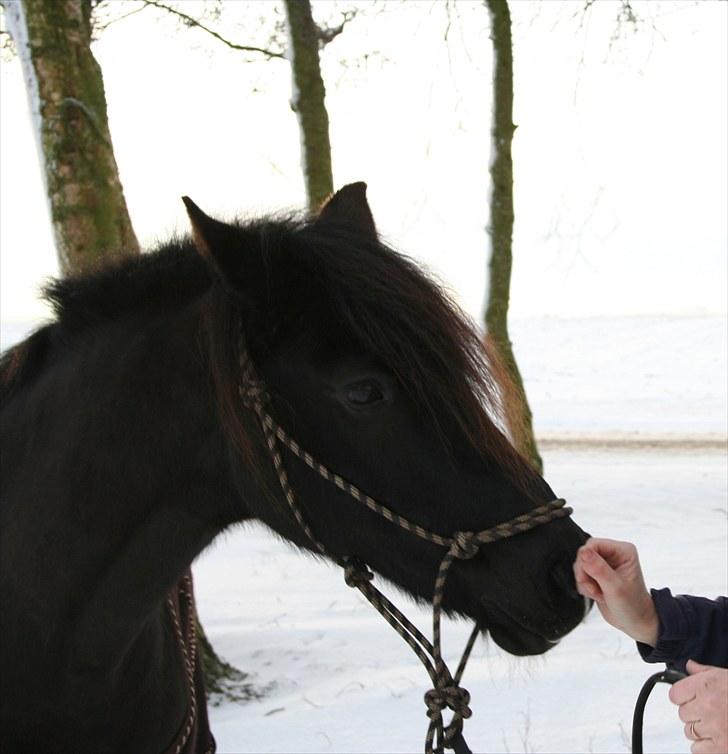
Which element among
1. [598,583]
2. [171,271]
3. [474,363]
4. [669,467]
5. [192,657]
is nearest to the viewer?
[598,583]

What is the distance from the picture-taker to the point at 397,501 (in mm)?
1935

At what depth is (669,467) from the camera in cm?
1152

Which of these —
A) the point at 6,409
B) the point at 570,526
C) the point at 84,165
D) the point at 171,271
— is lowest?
the point at 570,526

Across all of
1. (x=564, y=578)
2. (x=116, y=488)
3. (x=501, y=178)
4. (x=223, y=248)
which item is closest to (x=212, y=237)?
(x=223, y=248)

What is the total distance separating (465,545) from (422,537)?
0.31 feet

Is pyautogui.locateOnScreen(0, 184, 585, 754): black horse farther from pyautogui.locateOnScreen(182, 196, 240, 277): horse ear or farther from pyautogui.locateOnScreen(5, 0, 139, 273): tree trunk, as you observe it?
pyautogui.locateOnScreen(5, 0, 139, 273): tree trunk

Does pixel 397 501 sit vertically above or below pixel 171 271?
below

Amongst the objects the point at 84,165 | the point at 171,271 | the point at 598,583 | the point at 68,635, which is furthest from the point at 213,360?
the point at 84,165

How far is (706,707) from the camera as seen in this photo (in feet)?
5.36

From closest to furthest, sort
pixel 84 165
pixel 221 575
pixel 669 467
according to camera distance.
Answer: pixel 84 165 → pixel 221 575 → pixel 669 467

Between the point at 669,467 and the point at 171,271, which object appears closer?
the point at 171,271

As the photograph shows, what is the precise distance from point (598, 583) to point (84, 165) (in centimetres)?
339

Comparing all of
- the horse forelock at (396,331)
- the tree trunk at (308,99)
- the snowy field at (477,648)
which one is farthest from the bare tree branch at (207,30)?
the horse forelock at (396,331)

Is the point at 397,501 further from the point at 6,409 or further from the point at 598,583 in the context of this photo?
the point at 6,409
